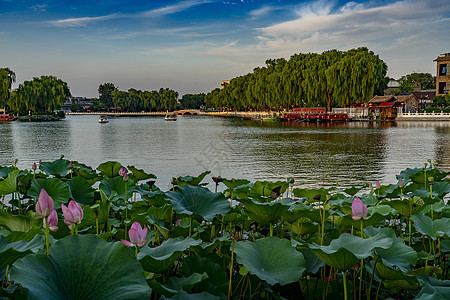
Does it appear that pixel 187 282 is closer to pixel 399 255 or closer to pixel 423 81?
pixel 399 255

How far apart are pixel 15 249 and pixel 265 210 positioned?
1355 millimetres

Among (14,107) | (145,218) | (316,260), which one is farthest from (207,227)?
(14,107)

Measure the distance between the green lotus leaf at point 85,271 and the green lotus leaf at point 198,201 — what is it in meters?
1.02

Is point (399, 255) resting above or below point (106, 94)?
below

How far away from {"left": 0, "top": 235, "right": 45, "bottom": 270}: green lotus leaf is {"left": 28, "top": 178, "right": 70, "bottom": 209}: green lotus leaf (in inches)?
56.1

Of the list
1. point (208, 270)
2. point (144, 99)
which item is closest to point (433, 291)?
point (208, 270)

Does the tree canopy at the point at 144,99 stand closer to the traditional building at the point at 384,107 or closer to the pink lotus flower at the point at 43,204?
the traditional building at the point at 384,107

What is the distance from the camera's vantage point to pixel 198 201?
243 centimetres

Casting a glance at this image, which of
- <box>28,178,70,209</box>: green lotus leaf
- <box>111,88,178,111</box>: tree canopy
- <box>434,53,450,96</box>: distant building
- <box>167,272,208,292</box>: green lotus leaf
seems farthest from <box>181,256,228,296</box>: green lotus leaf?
<box>111,88,178,111</box>: tree canopy

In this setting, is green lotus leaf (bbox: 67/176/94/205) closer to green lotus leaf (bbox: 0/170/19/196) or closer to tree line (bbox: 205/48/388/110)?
green lotus leaf (bbox: 0/170/19/196)

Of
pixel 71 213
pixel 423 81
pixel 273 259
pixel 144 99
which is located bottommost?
pixel 273 259

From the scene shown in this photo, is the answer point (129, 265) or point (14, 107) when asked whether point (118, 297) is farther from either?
point (14, 107)

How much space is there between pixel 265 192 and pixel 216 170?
902cm

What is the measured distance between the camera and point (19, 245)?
153 cm
